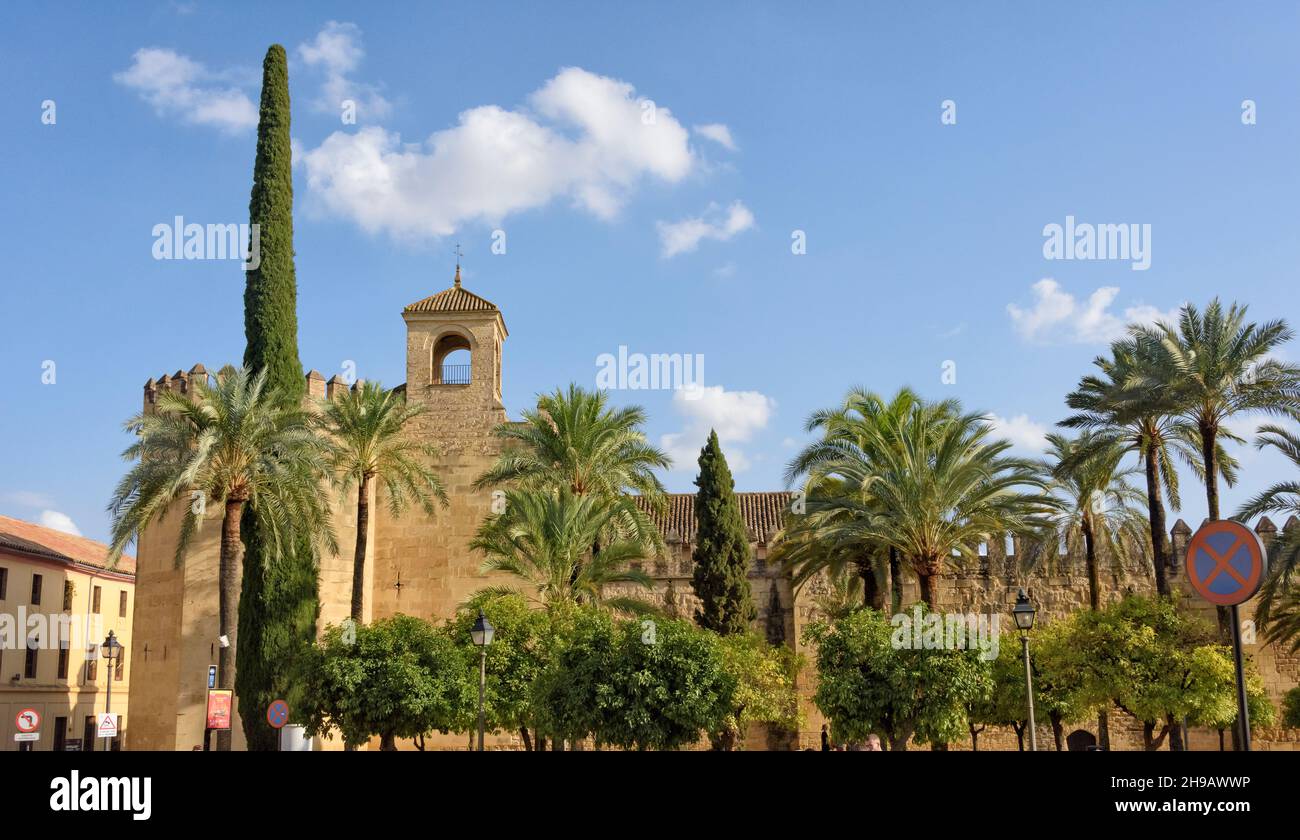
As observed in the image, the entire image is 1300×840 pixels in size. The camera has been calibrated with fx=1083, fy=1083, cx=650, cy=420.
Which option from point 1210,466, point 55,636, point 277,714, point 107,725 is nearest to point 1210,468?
point 1210,466

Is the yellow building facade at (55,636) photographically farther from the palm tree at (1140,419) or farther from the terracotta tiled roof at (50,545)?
the palm tree at (1140,419)

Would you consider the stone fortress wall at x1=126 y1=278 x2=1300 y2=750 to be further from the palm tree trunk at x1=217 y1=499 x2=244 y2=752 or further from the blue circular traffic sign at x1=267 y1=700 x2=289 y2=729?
the blue circular traffic sign at x1=267 y1=700 x2=289 y2=729

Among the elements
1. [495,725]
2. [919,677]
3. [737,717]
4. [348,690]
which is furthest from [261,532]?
[919,677]

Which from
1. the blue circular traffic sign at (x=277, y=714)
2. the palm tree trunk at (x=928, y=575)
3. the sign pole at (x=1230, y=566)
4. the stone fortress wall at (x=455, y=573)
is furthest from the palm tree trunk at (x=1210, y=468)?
the blue circular traffic sign at (x=277, y=714)

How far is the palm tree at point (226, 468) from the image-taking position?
20.9 meters

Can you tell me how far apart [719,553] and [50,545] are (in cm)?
2383

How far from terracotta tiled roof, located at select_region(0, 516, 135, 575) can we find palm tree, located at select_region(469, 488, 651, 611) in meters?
15.1

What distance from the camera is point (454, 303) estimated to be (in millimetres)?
30781

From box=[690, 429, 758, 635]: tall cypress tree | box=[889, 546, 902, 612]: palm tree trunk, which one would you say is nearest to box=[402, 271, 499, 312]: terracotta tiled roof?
box=[690, 429, 758, 635]: tall cypress tree

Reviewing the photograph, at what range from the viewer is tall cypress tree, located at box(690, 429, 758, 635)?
84.3 feet

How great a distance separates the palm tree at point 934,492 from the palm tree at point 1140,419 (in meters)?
2.29

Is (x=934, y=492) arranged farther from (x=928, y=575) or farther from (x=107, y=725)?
(x=107, y=725)
